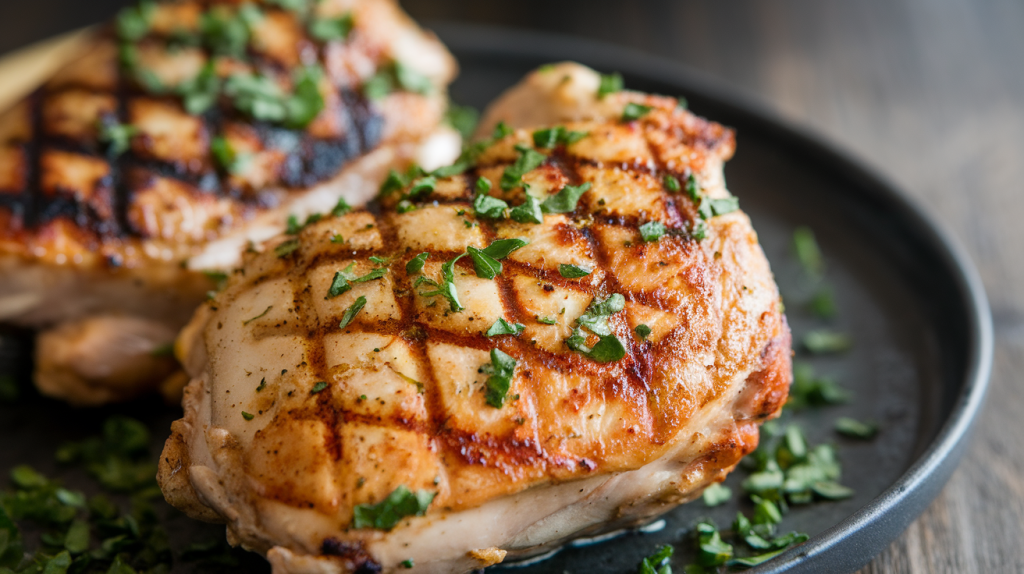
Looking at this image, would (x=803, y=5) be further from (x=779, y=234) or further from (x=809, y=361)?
(x=809, y=361)

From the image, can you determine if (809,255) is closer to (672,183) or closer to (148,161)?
(672,183)

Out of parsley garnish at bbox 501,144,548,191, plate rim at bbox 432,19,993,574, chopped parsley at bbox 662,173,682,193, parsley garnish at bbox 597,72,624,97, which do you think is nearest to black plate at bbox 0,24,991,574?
plate rim at bbox 432,19,993,574

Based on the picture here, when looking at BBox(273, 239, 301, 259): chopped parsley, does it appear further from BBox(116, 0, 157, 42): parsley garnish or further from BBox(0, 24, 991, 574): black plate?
BBox(116, 0, 157, 42): parsley garnish

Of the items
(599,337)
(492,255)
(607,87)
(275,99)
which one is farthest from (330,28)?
(599,337)

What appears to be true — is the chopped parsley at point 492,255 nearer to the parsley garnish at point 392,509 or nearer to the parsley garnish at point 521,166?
the parsley garnish at point 521,166

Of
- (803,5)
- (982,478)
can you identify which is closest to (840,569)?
(982,478)

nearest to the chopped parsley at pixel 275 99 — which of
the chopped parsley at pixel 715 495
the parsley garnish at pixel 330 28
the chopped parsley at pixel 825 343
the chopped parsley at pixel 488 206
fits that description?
the parsley garnish at pixel 330 28
